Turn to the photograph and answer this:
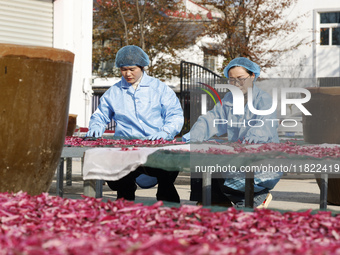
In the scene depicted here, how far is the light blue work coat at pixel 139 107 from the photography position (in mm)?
6133

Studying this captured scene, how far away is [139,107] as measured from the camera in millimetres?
6172

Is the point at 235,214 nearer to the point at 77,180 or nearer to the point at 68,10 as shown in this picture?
the point at 77,180

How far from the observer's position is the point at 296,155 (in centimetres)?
382

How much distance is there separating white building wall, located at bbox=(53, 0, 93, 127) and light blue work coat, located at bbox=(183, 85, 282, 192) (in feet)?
30.0

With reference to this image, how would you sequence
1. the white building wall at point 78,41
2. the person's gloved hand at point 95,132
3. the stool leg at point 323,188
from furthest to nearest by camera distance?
the white building wall at point 78,41, the person's gloved hand at point 95,132, the stool leg at point 323,188

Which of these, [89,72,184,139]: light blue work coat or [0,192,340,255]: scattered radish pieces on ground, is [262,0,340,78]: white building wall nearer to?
[89,72,184,139]: light blue work coat

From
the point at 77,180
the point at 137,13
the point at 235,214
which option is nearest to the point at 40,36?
the point at 77,180

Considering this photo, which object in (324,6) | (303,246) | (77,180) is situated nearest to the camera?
(303,246)

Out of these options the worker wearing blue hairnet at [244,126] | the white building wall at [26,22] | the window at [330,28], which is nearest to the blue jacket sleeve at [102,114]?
the worker wearing blue hairnet at [244,126]

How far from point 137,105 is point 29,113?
2708 mm

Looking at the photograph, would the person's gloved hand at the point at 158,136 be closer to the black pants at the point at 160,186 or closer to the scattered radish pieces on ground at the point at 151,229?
the black pants at the point at 160,186

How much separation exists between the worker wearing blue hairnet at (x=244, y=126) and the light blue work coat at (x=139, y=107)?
91 cm

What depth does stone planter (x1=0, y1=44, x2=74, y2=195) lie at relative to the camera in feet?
11.3

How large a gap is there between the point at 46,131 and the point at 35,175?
263 millimetres
